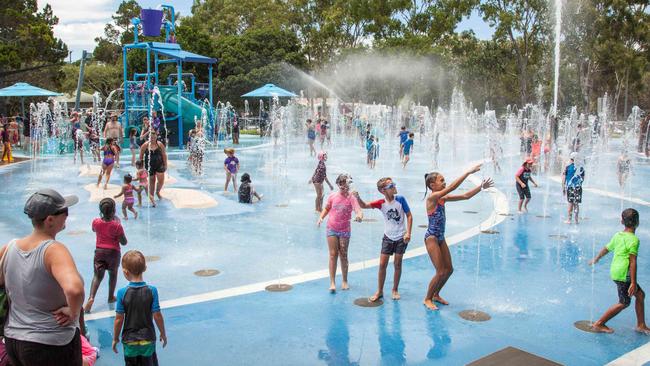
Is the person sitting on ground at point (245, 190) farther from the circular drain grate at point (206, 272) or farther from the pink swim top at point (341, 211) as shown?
the pink swim top at point (341, 211)

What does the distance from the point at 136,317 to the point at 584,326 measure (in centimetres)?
417

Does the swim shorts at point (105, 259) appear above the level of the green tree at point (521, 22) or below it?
below

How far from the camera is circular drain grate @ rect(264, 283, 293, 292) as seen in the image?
658 cm

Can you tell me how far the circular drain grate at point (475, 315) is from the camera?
18.7 feet

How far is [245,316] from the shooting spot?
5.77 meters

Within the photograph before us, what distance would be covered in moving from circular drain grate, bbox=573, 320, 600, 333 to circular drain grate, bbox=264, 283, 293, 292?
121 inches

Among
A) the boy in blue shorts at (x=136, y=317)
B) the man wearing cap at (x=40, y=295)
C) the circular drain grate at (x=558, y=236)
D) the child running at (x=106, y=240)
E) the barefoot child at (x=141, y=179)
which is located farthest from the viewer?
the barefoot child at (x=141, y=179)

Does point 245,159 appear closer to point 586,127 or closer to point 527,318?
point 527,318

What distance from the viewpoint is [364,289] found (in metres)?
6.63

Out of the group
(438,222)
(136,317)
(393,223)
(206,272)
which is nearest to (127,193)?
(206,272)

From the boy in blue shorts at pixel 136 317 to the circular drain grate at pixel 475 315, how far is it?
318 cm

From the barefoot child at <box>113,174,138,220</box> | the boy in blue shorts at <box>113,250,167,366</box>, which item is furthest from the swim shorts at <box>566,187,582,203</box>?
the boy in blue shorts at <box>113,250,167,366</box>

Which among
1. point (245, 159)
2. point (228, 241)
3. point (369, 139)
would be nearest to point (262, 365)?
point (228, 241)

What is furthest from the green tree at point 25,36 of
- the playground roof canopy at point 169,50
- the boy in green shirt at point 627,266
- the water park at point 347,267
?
the boy in green shirt at point 627,266
